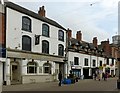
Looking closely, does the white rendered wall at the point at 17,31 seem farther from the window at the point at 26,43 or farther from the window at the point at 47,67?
the window at the point at 47,67

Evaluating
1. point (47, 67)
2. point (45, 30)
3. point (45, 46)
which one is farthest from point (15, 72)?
point (45, 30)

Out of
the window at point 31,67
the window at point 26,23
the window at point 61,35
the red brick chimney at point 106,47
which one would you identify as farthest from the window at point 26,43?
the red brick chimney at point 106,47

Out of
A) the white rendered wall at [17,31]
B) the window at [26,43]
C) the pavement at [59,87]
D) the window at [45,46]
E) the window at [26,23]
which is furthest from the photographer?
the window at [45,46]

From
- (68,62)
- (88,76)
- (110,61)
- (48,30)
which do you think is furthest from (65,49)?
(110,61)

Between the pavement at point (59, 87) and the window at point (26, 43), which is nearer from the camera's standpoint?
the pavement at point (59, 87)

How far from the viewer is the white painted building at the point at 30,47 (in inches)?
1328

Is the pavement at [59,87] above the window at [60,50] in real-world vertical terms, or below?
below

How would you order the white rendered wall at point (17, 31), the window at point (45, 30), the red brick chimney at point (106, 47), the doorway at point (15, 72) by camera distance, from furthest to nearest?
the red brick chimney at point (106, 47)
the window at point (45, 30)
the doorway at point (15, 72)
the white rendered wall at point (17, 31)

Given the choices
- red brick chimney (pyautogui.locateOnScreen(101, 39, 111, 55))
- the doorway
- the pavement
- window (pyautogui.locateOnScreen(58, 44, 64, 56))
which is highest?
red brick chimney (pyautogui.locateOnScreen(101, 39, 111, 55))

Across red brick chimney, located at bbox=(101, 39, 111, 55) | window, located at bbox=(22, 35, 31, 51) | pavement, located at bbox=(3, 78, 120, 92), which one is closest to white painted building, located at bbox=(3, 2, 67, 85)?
window, located at bbox=(22, 35, 31, 51)

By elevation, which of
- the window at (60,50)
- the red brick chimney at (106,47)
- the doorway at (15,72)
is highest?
the red brick chimney at (106,47)

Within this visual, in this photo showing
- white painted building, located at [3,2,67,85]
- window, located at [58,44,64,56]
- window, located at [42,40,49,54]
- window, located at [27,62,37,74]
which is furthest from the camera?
window, located at [58,44,64,56]

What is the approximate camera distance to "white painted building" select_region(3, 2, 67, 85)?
33.7m

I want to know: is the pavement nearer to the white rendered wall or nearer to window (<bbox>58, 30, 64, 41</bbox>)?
the white rendered wall
